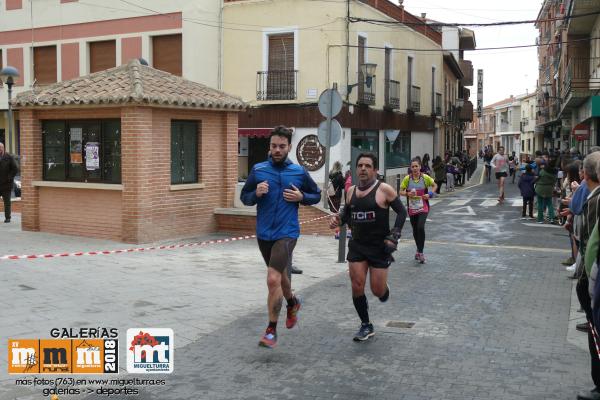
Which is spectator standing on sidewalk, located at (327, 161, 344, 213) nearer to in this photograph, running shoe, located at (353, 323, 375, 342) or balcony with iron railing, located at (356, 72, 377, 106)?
running shoe, located at (353, 323, 375, 342)

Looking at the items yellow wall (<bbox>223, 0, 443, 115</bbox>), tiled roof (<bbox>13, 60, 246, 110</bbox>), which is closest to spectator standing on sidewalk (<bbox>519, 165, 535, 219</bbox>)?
yellow wall (<bbox>223, 0, 443, 115</bbox>)

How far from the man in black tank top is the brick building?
256 inches

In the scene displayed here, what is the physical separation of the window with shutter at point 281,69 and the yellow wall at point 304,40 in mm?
273

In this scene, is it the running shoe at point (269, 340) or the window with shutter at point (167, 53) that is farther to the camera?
the window with shutter at point (167, 53)

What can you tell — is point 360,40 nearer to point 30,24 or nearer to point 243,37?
point 243,37

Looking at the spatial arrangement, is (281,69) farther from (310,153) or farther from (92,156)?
(92,156)

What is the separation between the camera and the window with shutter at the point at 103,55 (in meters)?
26.3

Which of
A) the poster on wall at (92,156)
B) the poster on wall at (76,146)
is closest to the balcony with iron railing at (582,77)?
the poster on wall at (92,156)

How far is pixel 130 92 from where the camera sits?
39.6 ft

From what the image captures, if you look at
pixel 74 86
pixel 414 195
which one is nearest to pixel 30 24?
pixel 74 86

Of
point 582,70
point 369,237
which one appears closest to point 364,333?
point 369,237

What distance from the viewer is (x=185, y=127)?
1341 centimetres

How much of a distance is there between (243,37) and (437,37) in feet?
47.7

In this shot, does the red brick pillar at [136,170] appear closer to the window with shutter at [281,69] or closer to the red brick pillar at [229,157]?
the red brick pillar at [229,157]
